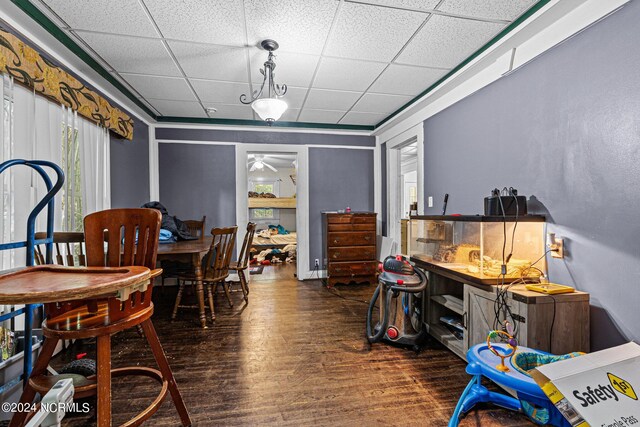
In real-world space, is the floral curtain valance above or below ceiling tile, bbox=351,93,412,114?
below

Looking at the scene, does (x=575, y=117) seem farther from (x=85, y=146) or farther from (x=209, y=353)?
(x=85, y=146)

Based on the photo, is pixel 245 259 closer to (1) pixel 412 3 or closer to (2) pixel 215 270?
(2) pixel 215 270

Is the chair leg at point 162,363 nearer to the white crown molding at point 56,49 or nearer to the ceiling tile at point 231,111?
the white crown molding at point 56,49

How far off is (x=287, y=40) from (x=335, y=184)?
268 cm

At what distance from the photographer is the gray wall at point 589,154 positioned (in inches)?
61.8

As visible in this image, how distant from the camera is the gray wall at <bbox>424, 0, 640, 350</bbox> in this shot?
157 centimetres

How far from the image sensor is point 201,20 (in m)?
2.08

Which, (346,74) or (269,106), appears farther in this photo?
(346,74)

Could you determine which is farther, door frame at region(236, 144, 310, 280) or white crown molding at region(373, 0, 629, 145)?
door frame at region(236, 144, 310, 280)

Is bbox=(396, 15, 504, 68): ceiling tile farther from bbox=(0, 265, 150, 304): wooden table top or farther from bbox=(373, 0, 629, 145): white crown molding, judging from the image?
bbox=(0, 265, 150, 304): wooden table top

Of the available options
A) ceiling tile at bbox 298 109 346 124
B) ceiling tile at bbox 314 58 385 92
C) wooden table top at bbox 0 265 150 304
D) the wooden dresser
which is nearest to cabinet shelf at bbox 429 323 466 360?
the wooden dresser

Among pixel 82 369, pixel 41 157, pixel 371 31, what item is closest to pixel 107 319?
pixel 82 369

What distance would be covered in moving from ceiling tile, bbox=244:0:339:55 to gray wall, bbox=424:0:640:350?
1553mm

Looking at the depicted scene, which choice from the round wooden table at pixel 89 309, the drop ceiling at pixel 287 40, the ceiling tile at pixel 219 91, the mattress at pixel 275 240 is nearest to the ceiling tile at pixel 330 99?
the drop ceiling at pixel 287 40
